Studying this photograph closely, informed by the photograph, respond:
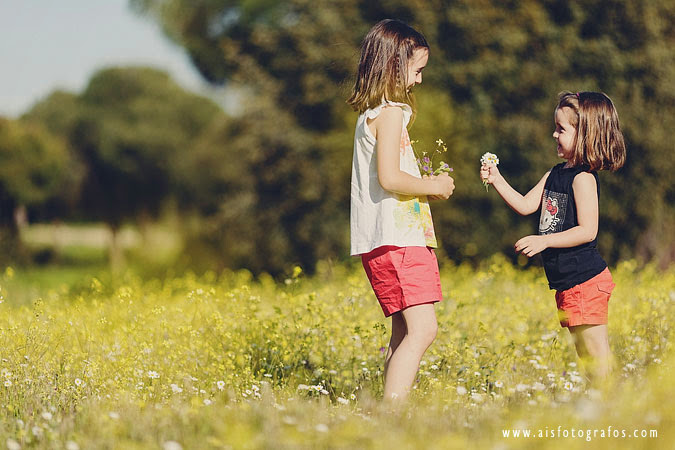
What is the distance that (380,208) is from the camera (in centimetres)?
369

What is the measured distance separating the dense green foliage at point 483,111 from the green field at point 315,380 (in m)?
5.69

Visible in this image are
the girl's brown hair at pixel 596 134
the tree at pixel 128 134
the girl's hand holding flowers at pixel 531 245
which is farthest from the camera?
the tree at pixel 128 134

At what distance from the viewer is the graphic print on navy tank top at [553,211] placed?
3.99 metres

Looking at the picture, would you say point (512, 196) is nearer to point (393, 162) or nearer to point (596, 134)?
point (596, 134)

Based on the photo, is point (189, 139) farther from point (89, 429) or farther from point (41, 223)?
point (89, 429)

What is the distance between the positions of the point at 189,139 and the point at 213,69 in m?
12.4

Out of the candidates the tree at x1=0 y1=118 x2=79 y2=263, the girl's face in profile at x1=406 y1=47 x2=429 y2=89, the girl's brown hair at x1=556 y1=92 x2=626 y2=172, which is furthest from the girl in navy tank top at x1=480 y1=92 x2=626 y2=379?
the tree at x1=0 y1=118 x2=79 y2=263

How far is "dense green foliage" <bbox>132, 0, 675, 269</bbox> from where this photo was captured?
11805 mm

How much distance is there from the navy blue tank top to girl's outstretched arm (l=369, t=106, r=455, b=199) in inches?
28.2

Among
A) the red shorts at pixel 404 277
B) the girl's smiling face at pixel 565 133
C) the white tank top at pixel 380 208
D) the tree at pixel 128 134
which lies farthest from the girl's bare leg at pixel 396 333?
the tree at pixel 128 134

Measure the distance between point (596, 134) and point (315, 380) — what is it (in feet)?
6.72

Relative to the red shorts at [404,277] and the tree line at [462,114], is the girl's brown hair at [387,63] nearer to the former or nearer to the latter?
the red shorts at [404,277]

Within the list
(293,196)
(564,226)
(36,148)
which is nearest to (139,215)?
(36,148)

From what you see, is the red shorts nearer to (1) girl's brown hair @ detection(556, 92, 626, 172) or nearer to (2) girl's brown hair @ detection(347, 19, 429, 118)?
(2) girl's brown hair @ detection(347, 19, 429, 118)
